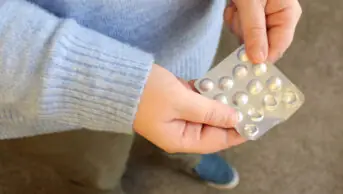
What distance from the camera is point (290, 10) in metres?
0.53

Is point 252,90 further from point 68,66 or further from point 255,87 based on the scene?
point 68,66

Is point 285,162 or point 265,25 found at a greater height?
point 265,25

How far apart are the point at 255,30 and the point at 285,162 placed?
529 mm

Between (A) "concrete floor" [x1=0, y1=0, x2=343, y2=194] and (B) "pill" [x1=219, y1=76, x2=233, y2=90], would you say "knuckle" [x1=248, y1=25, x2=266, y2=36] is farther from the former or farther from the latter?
(A) "concrete floor" [x1=0, y1=0, x2=343, y2=194]

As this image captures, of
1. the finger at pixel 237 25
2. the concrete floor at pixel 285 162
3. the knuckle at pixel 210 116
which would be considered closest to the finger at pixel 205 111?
the knuckle at pixel 210 116

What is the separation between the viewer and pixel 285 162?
3.21ft

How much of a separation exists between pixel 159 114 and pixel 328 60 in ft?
2.32

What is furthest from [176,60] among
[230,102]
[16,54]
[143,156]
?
[143,156]

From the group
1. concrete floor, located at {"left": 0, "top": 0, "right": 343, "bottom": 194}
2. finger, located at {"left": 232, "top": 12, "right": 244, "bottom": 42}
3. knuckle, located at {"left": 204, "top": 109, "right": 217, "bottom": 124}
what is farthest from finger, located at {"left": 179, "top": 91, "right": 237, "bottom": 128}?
concrete floor, located at {"left": 0, "top": 0, "right": 343, "bottom": 194}

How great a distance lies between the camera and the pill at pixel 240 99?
1.67 ft

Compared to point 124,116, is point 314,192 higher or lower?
lower

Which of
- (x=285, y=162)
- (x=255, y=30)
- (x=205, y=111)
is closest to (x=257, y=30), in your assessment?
(x=255, y=30)

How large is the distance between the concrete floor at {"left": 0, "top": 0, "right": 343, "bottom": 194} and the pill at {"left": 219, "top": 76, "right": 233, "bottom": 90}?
0.48 metres

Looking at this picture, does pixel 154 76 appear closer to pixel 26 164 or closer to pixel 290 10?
pixel 290 10
